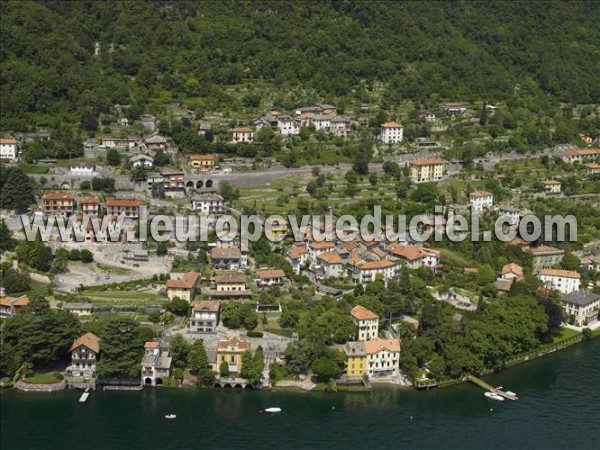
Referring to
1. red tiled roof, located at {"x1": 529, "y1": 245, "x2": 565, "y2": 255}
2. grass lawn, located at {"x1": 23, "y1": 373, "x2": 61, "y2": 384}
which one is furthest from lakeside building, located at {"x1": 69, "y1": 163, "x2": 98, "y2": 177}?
red tiled roof, located at {"x1": 529, "y1": 245, "x2": 565, "y2": 255}

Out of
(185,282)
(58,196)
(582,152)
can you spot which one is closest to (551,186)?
(582,152)

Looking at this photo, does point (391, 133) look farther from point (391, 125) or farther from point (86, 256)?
point (86, 256)

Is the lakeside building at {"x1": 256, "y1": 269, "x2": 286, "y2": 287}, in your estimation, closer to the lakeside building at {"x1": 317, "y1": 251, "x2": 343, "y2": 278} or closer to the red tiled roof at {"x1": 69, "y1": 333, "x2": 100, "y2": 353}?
the lakeside building at {"x1": 317, "y1": 251, "x2": 343, "y2": 278}

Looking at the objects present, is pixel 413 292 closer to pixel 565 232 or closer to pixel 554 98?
pixel 565 232

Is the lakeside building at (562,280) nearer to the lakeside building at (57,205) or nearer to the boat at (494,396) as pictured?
the boat at (494,396)

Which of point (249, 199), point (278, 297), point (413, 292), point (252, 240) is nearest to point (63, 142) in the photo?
point (249, 199)
